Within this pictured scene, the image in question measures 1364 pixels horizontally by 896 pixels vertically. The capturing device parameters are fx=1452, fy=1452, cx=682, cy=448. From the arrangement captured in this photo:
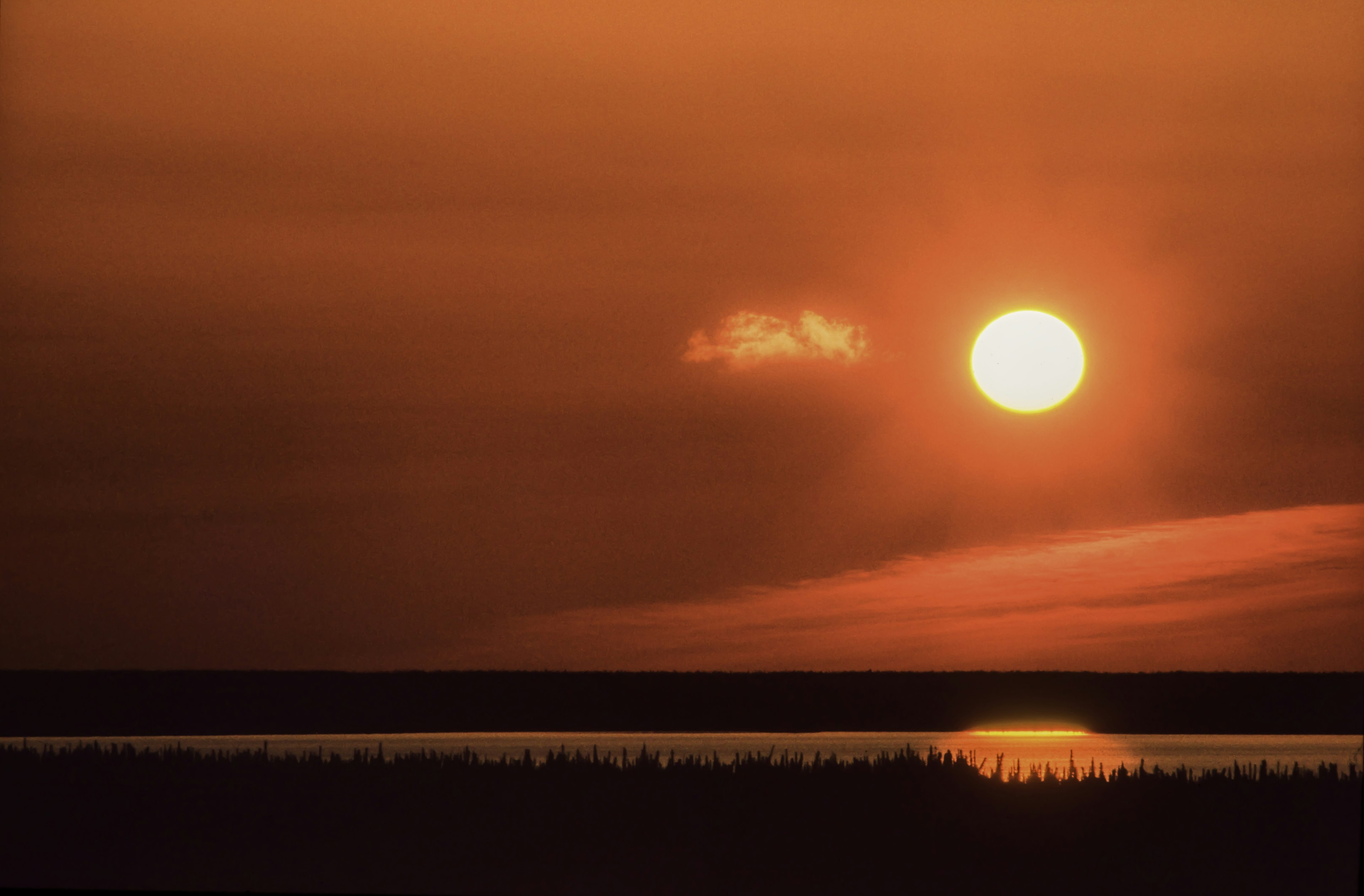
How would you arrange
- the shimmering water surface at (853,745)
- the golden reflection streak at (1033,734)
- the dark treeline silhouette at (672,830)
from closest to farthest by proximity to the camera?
1. the dark treeline silhouette at (672,830)
2. the shimmering water surface at (853,745)
3. the golden reflection streak at (1033,734)

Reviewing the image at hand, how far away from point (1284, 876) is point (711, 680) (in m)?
64.8

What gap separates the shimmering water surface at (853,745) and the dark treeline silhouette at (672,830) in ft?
18.6

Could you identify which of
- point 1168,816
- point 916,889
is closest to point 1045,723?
point 1168,816

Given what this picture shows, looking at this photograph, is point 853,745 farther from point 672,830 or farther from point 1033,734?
point 672,830

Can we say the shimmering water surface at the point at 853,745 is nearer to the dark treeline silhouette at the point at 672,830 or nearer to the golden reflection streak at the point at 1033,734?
the golden reflection streak at the point at 1033,734

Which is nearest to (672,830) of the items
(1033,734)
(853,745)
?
(853,745)

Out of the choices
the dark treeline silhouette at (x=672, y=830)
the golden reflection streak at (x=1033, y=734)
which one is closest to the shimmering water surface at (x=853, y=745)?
the golden reflection streak at (x=1033, y=734)

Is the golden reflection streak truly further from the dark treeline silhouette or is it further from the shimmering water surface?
the dark treeline silhouette

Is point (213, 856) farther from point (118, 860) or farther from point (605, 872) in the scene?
point (605, 872)

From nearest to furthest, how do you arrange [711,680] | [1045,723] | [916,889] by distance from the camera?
[916,889] < [1045,723] < [711,680]

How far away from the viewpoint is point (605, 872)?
35.5ft

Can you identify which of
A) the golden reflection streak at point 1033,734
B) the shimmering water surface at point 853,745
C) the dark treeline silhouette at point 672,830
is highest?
the golden reflection streak at point 1033,734

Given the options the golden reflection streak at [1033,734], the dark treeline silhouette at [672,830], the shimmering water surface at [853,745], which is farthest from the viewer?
the golden reflection streak at [1033,734]

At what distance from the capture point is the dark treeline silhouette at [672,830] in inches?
420
